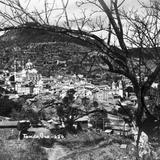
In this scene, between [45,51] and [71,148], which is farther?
[71,148]

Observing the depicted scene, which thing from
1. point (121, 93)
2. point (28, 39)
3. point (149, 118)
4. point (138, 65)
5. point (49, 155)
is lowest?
point (49, 155)

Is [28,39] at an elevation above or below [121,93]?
above

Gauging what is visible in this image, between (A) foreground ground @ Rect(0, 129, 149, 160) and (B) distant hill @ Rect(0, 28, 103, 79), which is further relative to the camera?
(A) foreground ground @ Rect(0, 129, 149, 160)

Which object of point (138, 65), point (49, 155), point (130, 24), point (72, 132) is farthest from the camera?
point (72, 132)

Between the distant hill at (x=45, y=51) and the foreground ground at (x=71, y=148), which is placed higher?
the distant hill at (x=45, y=51)

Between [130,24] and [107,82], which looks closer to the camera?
[130,24]


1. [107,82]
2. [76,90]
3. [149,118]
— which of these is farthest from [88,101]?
[149,118]

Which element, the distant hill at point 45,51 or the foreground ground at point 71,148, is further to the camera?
the foreground ground at point 71,148

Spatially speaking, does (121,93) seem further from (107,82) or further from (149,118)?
(149,118)

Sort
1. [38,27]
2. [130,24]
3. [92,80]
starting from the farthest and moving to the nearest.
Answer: [92,80] → [130,24] → [38,27]

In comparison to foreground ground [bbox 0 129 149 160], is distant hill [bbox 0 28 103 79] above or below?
above

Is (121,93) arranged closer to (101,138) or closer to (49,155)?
(101,138)
